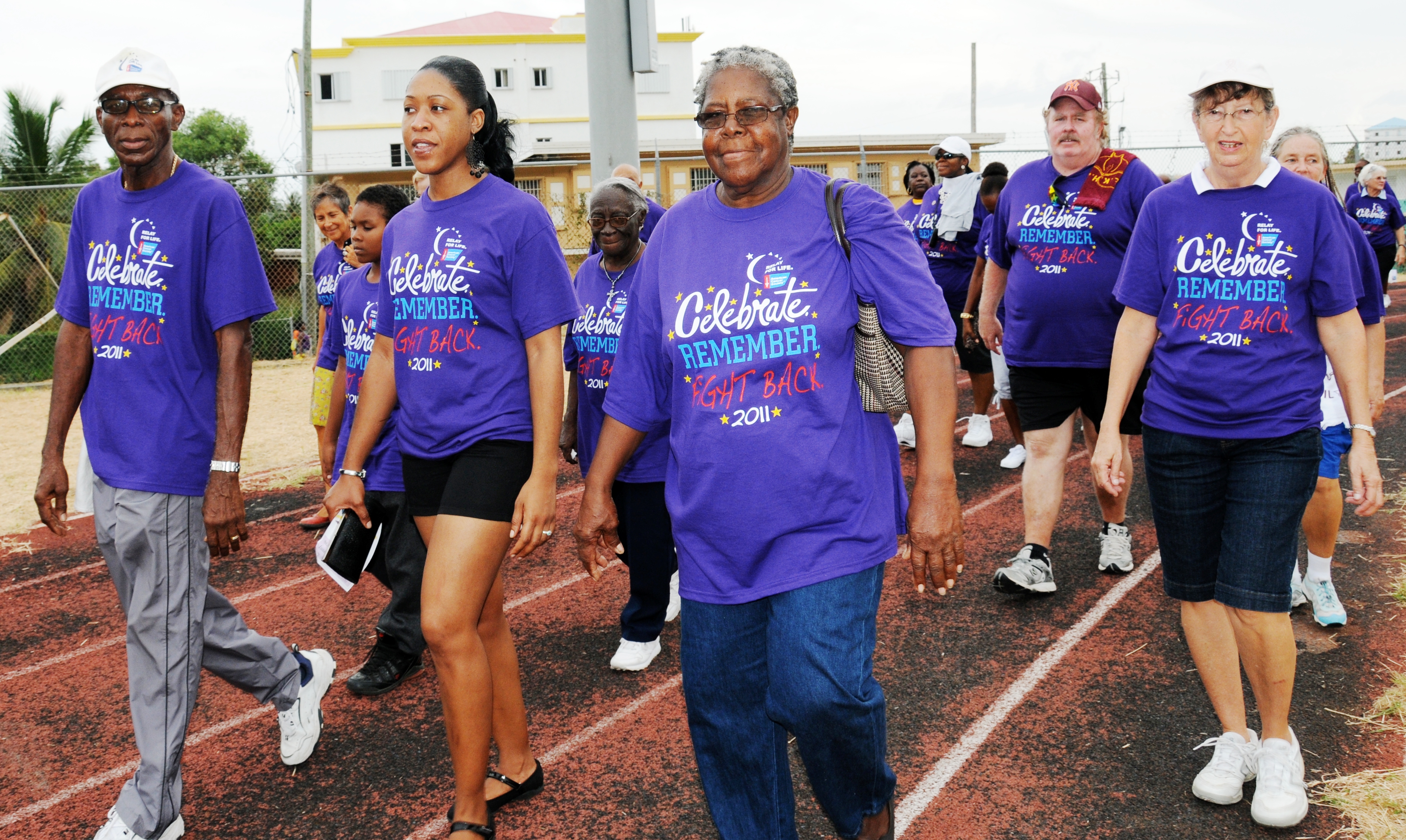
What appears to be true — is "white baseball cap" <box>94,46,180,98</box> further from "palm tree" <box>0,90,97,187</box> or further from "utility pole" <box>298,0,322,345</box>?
"palm tree" <box>0,90,97,187</box>

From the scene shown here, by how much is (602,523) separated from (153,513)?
147 centimetres

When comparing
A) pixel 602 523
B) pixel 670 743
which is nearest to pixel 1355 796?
pixel 670 743

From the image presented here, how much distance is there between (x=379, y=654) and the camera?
450 centimetres

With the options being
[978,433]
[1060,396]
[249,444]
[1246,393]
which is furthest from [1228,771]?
[249,444]

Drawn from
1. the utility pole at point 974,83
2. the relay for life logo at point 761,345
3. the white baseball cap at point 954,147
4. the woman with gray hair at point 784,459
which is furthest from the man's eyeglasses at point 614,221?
the utility pole at point 974,83

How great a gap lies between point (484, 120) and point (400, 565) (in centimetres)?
201

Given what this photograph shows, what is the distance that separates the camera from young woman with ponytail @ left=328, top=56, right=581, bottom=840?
2.98m

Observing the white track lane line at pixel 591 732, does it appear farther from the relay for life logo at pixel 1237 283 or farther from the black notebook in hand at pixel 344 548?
the relay for life logo at pixel 1237 283

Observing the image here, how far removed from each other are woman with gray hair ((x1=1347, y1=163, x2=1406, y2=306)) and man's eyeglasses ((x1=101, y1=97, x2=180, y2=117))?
1265 centimetres

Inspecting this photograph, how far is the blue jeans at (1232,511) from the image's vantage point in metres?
3.13

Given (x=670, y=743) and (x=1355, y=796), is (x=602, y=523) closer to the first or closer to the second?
(x=670, y=743)

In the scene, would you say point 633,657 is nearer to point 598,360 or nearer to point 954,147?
point 598,360

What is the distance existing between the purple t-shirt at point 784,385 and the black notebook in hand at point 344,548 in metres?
1.42

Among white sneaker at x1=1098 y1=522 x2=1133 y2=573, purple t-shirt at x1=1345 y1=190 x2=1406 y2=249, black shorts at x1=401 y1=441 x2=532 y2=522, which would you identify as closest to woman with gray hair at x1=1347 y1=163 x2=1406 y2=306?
purple t-shirt at x1=1345 y1=190 x2=1406 y2=249
